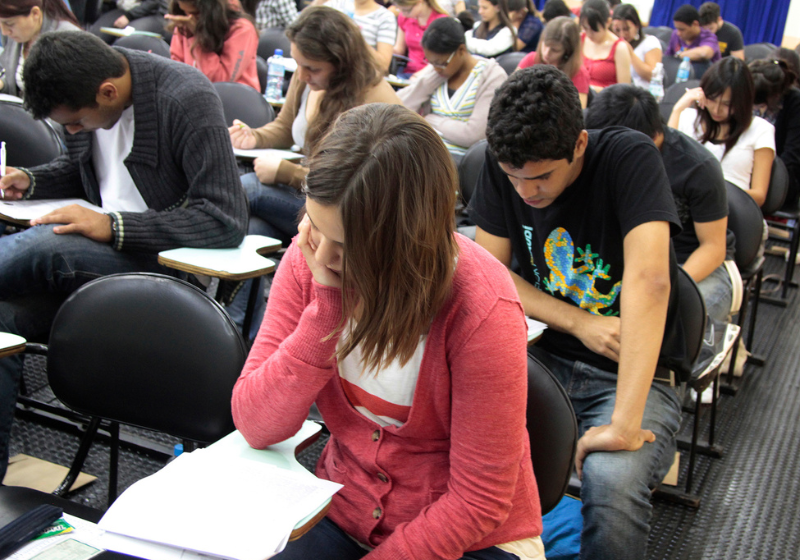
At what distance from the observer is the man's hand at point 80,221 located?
178 cm

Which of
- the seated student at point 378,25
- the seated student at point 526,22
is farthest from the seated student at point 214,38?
the seated student at point 526,22

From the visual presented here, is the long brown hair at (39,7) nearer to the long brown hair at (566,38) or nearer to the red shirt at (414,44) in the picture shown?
the long brown hair at (566,38)

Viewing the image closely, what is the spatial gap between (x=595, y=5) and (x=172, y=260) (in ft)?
13.6

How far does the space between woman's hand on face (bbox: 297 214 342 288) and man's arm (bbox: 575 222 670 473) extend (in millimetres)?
745

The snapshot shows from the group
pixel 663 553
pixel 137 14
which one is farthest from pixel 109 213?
pixel 137 14

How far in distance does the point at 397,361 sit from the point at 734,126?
8.04ft

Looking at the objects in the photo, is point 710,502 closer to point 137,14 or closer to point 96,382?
point 96,382

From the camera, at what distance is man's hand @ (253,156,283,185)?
2.51 m

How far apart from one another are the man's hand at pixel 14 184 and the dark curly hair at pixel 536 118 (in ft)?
4.95

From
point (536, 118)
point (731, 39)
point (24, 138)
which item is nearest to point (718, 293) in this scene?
point (536, 118)

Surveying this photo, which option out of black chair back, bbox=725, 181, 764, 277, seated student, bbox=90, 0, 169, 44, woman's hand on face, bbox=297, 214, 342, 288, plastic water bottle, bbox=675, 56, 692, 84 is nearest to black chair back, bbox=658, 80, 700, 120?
plastic water bottle, bbox=675, 56, 692, 84

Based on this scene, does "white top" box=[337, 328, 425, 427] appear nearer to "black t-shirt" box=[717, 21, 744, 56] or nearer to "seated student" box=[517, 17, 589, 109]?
"seated student" box=[517, 17, 589, 109]

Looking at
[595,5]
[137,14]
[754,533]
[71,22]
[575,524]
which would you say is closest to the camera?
[575,524]

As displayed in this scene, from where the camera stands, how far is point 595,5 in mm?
4773
